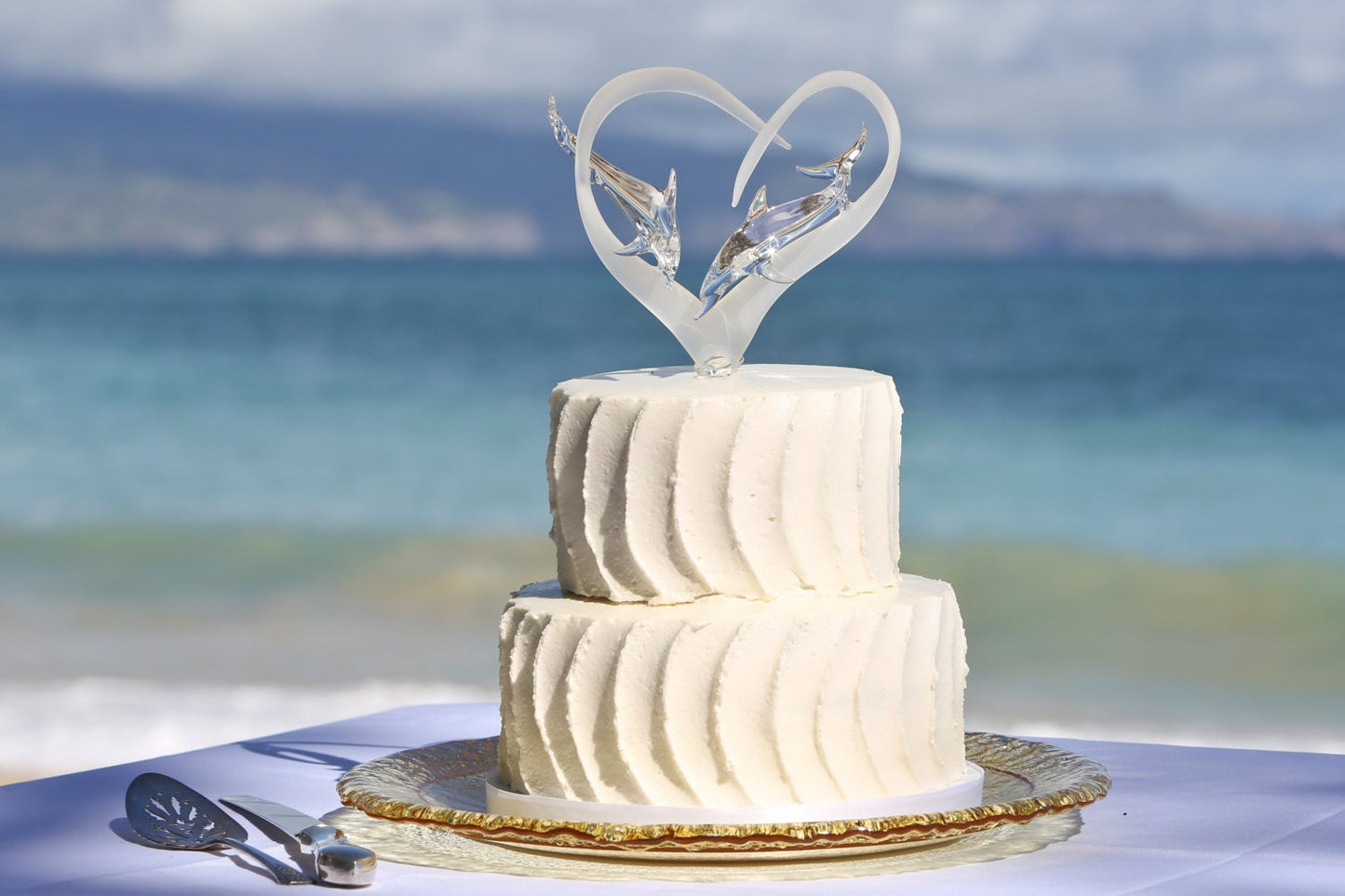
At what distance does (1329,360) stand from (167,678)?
37.5 ft

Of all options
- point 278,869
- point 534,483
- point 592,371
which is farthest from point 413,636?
point 592,371

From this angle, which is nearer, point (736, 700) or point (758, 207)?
point (736, 700)

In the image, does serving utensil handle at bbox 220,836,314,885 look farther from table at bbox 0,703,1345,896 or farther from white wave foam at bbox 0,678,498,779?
white wave foam at bbox 0,678,498,779

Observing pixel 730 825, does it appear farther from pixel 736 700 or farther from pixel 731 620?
pixel 731 620

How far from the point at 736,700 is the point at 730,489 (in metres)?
0.41

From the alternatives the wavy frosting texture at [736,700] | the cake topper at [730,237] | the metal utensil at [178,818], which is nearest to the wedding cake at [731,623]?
the wavy frosting texture at [736,700]

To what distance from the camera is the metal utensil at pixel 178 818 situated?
4.04 m

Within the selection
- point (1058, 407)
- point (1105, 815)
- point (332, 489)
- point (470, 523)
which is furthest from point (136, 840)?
point (1058, 407)

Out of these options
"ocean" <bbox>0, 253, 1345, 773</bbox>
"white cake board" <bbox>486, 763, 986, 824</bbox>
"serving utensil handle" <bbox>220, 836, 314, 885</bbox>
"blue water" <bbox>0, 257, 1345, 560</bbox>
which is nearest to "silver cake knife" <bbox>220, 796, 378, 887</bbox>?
"serving utensil handle" <bbox>220, 836, 314, 885</bbox>

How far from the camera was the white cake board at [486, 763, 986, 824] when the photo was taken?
12.7ft

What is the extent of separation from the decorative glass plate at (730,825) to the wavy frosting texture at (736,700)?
141 mm

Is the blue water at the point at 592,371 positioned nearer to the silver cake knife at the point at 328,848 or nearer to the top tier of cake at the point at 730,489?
the top tier of cake at the point at 730,489

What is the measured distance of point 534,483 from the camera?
13.9 metres

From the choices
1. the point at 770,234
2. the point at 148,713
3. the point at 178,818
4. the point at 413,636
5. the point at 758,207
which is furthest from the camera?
the point at 413,636
